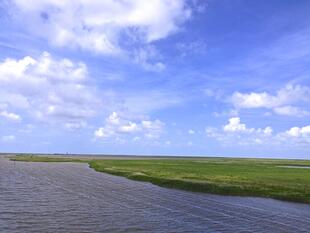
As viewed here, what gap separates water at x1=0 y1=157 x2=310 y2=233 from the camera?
34531 mm

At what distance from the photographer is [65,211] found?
1604 inches

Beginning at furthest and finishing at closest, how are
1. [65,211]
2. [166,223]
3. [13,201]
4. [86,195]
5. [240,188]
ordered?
[240,188] → [86,195] → [13,201] → [65,211] → [166,223]

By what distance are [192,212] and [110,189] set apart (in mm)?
21863

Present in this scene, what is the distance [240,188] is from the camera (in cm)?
5819

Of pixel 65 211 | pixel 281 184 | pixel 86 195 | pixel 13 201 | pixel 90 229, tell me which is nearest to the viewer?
pixel 90 229

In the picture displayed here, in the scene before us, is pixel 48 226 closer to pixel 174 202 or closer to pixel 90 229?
pixel 90 229

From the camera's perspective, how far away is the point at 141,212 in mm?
41781

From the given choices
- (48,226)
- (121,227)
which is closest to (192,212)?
(121,227)

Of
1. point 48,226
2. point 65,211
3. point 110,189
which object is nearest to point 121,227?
point 48,226

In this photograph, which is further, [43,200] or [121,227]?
[43,200]

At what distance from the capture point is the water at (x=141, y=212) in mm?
34531

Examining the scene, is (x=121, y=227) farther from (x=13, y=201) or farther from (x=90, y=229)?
(x=13, y=201)

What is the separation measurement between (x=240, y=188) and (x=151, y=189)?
522 inches

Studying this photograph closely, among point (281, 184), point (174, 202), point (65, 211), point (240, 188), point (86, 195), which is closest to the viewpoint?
point (65, 211)
